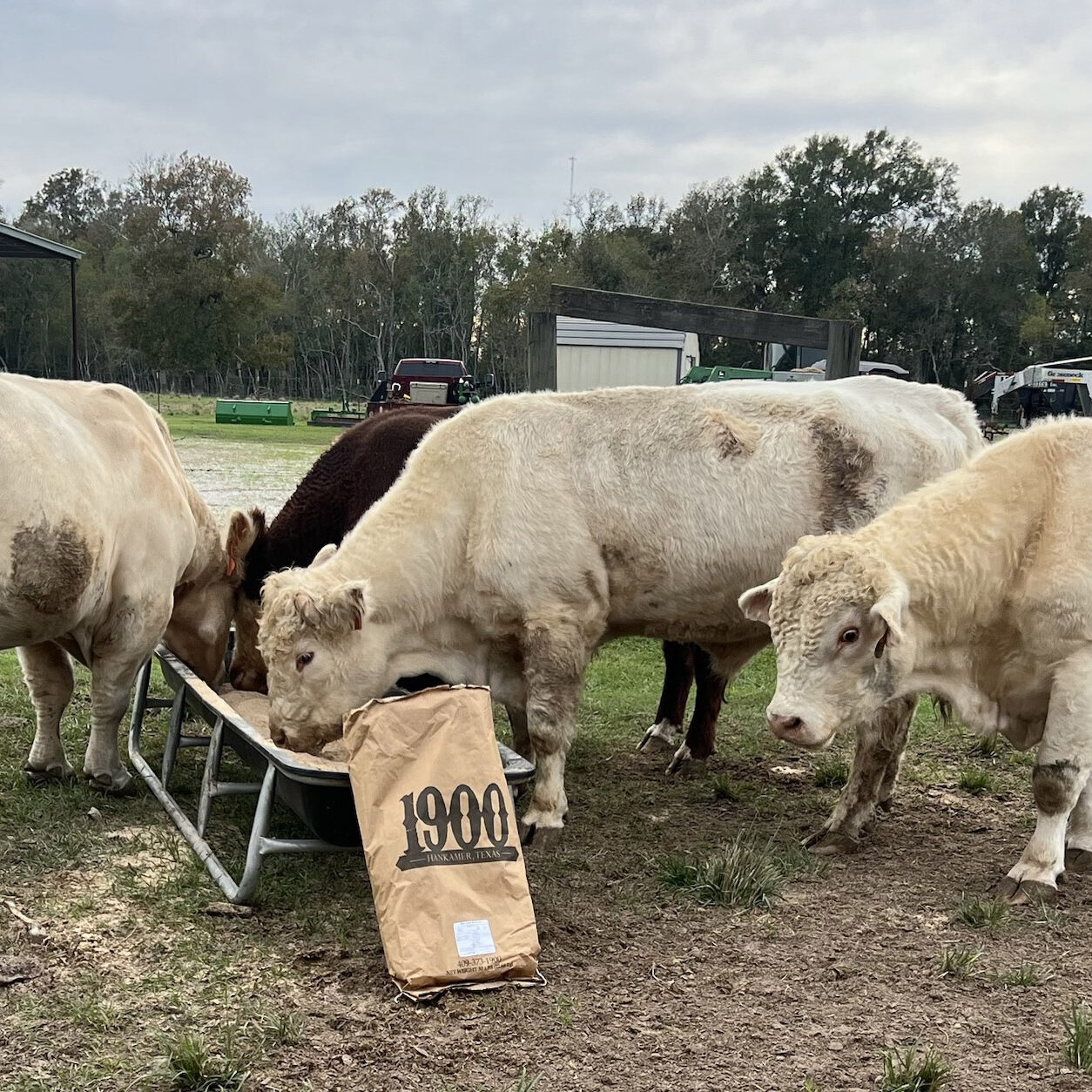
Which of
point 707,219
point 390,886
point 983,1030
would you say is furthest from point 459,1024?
point 707,219

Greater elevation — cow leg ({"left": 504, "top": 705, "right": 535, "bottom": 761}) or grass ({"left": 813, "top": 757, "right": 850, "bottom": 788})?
cow leg ({"left": 504, "top": 705, "right": 535, "bottom": 761})

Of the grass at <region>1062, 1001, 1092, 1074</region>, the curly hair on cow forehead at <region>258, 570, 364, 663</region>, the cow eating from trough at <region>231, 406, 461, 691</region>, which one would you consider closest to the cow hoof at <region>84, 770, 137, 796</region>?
the cow eating from trough at <region>231, 406, 461, 691</region>

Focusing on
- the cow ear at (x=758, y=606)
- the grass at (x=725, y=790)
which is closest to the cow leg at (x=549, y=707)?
the cow ear at (x=758, y=606)

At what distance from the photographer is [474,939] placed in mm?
3672

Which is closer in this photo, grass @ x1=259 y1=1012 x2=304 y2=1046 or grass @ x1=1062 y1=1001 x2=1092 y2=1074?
grass @ x1=1062 y1=1001 x2=1092 y2=1074

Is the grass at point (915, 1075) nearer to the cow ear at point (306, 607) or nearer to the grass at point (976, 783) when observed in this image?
the cow ear at point (306, 607)

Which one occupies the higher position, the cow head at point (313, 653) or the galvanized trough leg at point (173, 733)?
the cow head at point (313, 653)

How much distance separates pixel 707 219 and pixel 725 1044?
62109mm

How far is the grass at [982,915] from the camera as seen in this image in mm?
4145

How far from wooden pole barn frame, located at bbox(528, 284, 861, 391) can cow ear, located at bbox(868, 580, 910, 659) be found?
5.16 meters

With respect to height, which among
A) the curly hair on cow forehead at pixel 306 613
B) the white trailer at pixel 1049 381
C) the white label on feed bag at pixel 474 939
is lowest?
the white label on feed bag at pixel 474 939

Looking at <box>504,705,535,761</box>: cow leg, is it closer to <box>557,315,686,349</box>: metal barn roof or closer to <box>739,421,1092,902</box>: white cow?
<box>739,421,1092,902</box>: white cow

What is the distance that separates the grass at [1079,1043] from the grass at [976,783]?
112 inches

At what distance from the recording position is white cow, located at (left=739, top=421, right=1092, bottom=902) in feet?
13.6
